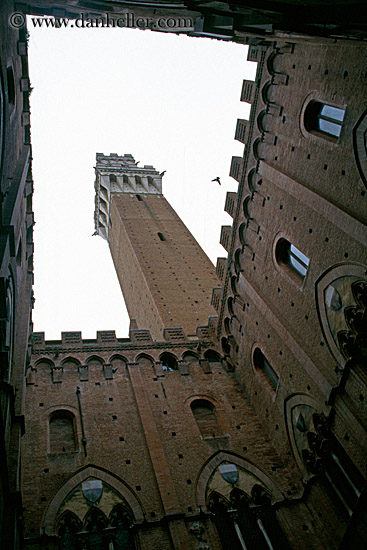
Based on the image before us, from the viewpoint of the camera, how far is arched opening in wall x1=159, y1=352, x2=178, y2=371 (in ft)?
56.2

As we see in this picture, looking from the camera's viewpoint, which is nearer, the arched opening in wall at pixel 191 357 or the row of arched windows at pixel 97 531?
the row of arched windows at pixel 97 531

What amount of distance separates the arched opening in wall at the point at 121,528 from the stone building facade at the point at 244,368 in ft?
0.12

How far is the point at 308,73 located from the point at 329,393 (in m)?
7.66

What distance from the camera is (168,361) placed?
57.1 feet

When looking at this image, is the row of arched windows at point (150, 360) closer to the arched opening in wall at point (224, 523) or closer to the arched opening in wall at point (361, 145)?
the arched opening in wall at point (224, 523)

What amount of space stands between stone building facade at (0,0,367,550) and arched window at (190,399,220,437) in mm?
57

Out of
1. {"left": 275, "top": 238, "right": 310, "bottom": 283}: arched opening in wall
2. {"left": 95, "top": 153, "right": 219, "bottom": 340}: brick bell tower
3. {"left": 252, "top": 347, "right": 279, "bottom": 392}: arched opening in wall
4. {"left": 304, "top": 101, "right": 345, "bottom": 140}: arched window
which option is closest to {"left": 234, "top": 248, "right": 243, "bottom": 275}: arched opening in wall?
{"left": 275, "top": 238, "right": 310, "bottom": 283}: arched opening in wall

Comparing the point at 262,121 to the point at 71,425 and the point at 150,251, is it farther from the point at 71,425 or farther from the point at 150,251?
the point at 150,251

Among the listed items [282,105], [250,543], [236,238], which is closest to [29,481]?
[250,543]

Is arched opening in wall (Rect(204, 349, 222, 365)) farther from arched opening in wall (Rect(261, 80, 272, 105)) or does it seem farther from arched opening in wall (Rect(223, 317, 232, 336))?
arched opening in wall (Rect(261, 80, 272, 105))

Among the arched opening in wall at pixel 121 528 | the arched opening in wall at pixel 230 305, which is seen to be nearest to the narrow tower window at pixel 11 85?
the arched opening in wall at pixel 121 528

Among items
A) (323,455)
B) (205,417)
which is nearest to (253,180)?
(205,417)

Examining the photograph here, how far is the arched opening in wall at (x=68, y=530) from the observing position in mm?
11172

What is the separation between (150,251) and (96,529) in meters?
19.7
